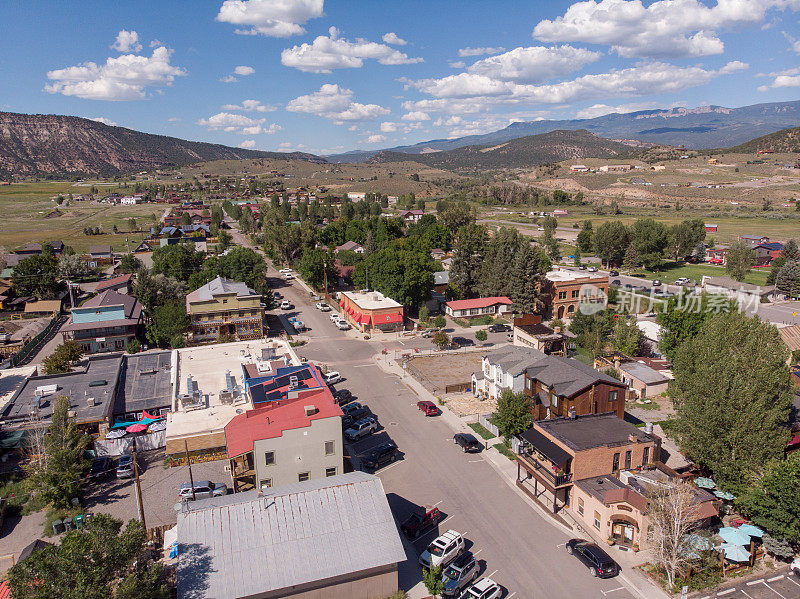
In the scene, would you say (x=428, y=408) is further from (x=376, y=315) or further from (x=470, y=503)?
(x=376, y=315)

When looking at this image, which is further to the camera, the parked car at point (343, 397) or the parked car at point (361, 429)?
the parked car at point (343, 397)

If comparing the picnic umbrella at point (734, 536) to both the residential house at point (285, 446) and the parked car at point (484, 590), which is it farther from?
the residential house at point (285, 446)

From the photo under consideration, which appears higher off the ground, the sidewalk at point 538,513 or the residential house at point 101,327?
the residential house at point 101,327

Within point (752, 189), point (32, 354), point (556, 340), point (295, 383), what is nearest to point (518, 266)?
point (556, 340)

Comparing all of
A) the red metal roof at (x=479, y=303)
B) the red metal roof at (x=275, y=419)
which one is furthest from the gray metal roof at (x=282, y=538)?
the red metal roof at (x=479, y=303)

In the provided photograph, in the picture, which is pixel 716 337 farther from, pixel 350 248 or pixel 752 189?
pixel 752 189

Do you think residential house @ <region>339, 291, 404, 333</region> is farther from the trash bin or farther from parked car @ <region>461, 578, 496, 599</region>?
parked car @ <region>461, 578, 496, 599</region>

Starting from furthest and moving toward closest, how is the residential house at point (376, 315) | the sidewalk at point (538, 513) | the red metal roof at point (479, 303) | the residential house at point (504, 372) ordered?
the red metal roof at point (479, 303)
the residential house at point (376, 315)
the residential house at point (504, 372)
the sidewalk at point (538, 513)
